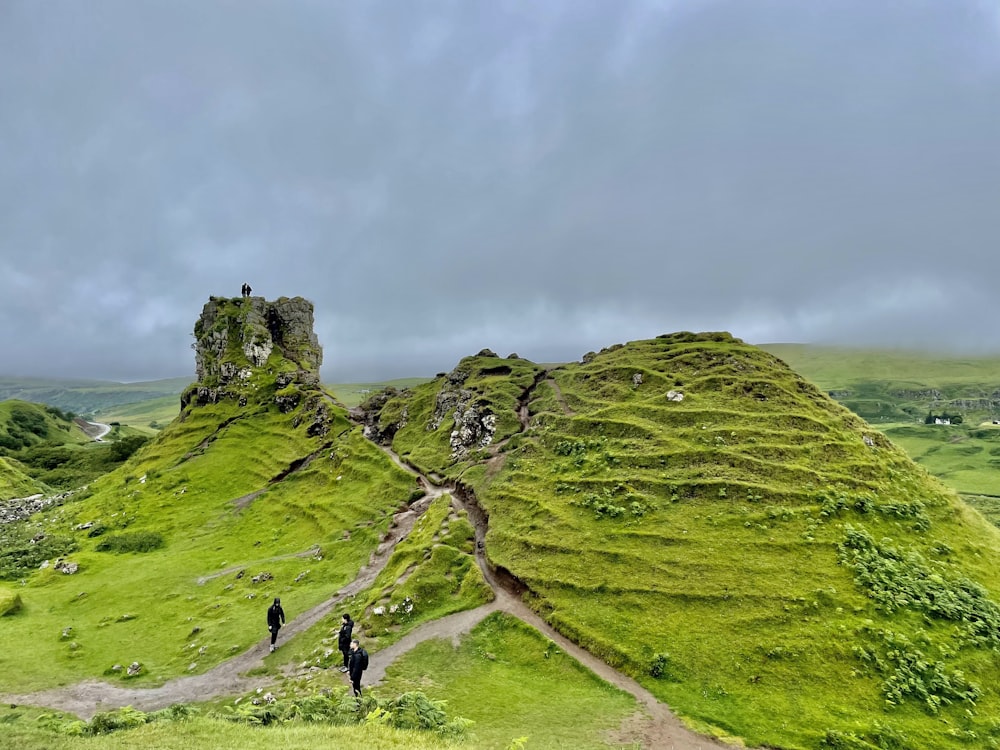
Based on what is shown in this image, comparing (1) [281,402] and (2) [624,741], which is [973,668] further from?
(1) [281,402]

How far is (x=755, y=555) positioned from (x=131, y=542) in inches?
2890

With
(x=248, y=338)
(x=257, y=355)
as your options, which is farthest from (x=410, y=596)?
(x=248, y=338)

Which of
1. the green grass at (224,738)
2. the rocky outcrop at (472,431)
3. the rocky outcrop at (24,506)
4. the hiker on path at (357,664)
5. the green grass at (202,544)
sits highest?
the rocky outcrop at (472,431)

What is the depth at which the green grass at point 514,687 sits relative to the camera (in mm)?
24469

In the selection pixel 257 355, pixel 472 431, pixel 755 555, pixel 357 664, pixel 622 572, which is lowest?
pixel 622 572

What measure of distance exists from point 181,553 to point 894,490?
7646cm

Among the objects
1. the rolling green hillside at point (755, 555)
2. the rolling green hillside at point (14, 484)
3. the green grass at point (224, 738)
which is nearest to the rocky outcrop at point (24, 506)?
the rolling green hillside at point (14, 484)

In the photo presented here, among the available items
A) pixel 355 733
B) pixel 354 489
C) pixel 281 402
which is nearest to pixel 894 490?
pixel 355 733

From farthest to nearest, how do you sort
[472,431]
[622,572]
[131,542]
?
1. [472,431]
2. [131,542]
3. [622,572]

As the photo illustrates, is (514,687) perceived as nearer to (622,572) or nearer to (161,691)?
(622,572)

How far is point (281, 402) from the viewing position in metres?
106

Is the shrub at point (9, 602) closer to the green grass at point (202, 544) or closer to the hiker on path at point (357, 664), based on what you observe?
the green grass at point (202, 544)

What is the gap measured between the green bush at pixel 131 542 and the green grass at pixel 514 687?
5111 centimetres

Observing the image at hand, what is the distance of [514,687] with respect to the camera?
29172 mm
